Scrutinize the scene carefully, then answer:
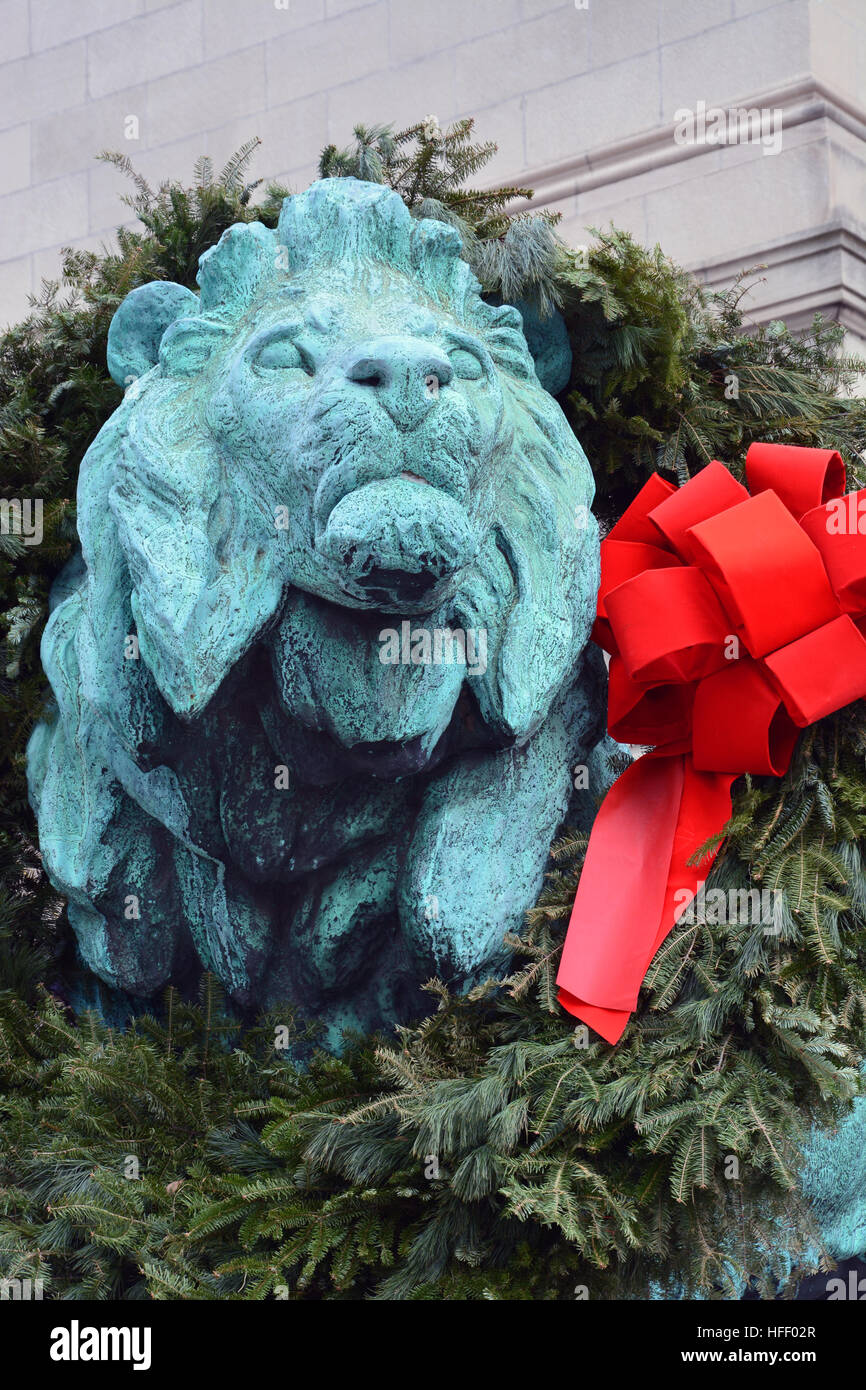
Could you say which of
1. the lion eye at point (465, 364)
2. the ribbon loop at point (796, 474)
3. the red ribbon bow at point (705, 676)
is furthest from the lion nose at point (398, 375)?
the ribbon loop at point (796, 474)

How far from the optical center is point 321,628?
1414 millimetres

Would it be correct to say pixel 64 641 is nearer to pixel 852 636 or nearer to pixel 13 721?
pixel 13 721

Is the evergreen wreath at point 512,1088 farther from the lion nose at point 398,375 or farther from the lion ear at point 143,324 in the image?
the lion nose at point 398,375

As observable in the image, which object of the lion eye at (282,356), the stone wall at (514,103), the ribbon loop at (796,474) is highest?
the stone wall at (514,103)

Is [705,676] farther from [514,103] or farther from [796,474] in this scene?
[514,103]

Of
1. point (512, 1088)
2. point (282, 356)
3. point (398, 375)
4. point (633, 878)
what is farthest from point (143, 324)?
point (512, 1088)

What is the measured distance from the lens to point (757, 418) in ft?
6.26

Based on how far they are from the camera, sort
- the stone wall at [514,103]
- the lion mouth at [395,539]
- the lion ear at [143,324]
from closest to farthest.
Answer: the lion mouth at [395,539] < the lion ear at [143,324] < the stone wall at [514,103]

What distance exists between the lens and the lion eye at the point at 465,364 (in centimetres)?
147

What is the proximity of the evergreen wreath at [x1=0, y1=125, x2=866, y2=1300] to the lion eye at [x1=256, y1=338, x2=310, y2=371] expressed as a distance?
39 cm

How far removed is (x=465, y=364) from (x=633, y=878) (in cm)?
52

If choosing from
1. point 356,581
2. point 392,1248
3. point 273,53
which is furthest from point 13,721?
point 273,53

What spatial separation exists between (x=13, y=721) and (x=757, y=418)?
0.97m

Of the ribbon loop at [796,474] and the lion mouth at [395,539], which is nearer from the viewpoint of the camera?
the lion mouth at [395,539]
